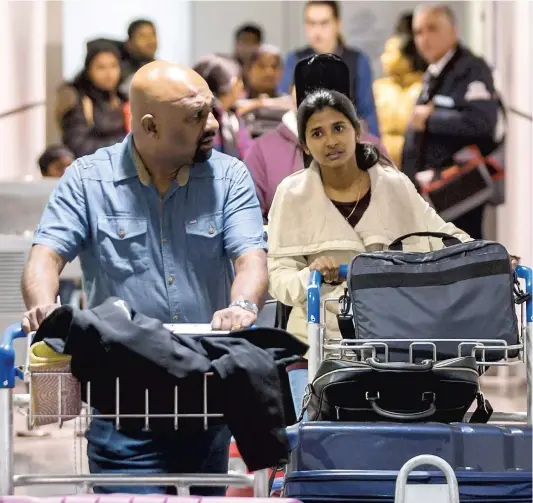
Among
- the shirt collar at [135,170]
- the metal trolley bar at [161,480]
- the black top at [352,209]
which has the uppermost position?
the shirt collar at [135,170]

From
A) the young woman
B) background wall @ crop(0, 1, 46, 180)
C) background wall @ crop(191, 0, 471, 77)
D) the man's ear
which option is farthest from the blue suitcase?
background wall @ crop(191, 0, 471, 77)

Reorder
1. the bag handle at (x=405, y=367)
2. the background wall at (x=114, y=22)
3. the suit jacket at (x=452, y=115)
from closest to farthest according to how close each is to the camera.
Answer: the bag handle at (x=405, y=367) < the suit jacket at (x=452, y=115) < the background wall at (x=114, y=22)

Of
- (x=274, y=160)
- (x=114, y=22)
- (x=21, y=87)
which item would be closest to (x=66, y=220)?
(x=274, y=160)

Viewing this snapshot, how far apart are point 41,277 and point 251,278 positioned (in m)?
0.49

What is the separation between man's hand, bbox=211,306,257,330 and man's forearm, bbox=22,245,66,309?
0.43m

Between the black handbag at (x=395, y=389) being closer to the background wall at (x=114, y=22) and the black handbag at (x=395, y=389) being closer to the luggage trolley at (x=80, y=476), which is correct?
the luggage trolley at (x=80, y=476)

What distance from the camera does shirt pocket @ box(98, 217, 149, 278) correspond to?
322cm

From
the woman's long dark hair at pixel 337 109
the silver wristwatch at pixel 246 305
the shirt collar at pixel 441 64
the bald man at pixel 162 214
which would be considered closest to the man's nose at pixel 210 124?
the bald man at pixel 162 214

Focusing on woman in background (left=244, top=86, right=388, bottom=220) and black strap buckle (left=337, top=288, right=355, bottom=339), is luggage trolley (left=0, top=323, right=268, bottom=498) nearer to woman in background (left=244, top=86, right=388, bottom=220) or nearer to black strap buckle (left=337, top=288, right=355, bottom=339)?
black strap buckle (left=337, top=288, right=355, bottom=339)

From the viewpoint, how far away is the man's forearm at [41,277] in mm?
3012

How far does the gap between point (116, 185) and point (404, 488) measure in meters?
1.11

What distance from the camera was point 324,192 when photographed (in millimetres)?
3666

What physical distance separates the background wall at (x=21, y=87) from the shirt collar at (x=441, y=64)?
8.26 ft

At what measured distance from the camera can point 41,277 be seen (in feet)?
10.0
